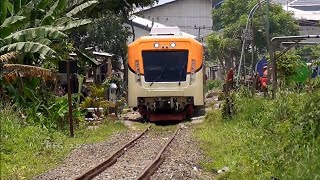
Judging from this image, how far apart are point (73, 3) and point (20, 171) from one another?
12034 mm

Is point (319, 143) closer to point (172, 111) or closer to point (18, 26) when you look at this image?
point (18, 26)

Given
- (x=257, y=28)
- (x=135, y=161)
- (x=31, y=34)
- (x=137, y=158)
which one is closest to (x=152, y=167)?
(x=135, y=161)

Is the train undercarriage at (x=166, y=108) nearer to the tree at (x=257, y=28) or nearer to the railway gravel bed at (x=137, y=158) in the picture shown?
the railway gravel bed at (x=137, y=158)

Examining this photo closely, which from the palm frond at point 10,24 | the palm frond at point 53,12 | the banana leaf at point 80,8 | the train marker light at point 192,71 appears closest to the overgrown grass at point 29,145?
the palm frond at point 10,24

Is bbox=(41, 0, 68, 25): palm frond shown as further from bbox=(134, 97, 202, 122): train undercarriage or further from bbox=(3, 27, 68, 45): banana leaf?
bbox=(134, 97, 202, 122): train undercarriage

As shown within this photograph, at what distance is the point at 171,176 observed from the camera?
33.3ft

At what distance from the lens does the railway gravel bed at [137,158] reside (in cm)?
1052

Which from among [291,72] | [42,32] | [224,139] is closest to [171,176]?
[224,139]

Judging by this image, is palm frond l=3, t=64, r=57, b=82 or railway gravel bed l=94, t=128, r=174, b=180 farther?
A: palm frond l=3, t=64, r=57, b=82

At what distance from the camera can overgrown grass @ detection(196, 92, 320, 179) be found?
881 cm

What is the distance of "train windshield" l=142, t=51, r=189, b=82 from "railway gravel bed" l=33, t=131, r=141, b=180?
11.8 ft

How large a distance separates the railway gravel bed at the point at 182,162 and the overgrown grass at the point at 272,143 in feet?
0.90

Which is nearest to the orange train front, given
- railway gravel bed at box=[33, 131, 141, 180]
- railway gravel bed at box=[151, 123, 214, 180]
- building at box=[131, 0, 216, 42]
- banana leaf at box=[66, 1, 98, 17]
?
banana leaf at box=[66, 1, 98, 17]

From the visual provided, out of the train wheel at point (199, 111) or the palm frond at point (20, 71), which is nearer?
the palm frond at point (20, 71)
